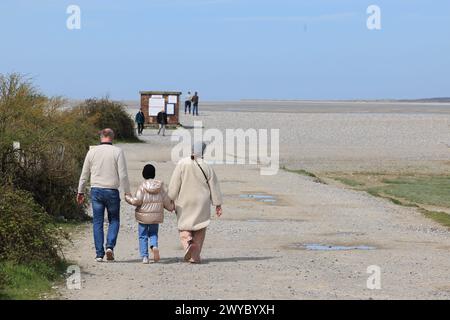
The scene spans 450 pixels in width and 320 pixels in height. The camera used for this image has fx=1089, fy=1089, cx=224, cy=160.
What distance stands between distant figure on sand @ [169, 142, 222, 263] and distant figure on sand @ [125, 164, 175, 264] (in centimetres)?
24

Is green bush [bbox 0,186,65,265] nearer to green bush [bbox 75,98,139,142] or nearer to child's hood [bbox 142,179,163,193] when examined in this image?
child's hood [bbox 142,179,163,193]

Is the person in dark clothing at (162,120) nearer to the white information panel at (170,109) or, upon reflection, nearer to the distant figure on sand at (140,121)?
the distant figure on sand at (140,121)

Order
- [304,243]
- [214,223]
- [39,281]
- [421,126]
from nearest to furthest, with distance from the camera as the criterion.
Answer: [39,281]
[304,243]
[214,223]
[421,126]

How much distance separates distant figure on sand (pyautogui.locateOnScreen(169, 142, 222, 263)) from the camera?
14.7 meters

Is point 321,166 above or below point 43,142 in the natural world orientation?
below

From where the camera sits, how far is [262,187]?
28.0 metres

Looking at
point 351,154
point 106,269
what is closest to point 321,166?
point 351,154

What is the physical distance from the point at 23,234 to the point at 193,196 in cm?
261

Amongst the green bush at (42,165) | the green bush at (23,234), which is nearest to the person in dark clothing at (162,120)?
the green bush at (42,165)

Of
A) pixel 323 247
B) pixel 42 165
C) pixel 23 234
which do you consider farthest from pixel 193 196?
pixel 42 165

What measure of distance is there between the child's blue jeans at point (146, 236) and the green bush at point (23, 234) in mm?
1130
